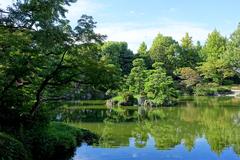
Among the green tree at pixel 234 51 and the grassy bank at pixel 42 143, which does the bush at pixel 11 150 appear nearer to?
the grassy bank at pixel 42 143

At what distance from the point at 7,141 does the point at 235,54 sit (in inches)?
1637

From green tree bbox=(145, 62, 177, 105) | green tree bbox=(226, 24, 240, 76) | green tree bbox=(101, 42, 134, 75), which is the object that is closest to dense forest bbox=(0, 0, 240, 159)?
green tree bbox=(145, 62, 177, 105)

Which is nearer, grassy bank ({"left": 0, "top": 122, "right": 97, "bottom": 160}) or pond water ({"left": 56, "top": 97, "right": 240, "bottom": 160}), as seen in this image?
grassy bank ({"left": 0, "top": 122, "right": 97, "bottom": 160})

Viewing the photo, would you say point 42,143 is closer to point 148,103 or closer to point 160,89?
point 148,103

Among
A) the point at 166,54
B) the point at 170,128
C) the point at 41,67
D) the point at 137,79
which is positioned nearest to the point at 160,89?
the point at 137,79

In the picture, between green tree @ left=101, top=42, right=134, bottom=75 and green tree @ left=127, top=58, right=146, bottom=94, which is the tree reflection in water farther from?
green tree @ left=101, top=42, right=134, bottom=75

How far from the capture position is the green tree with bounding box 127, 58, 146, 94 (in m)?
36.7

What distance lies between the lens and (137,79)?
120ft

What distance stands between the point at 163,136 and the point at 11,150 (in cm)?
854

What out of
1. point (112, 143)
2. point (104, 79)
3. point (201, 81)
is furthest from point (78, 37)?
point (201, 81)

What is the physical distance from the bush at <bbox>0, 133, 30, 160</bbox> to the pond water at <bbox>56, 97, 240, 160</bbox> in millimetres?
2991

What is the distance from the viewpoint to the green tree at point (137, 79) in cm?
3667

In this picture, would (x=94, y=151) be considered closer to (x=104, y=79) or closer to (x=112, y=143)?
(x=112, y=143)

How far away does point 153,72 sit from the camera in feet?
118
